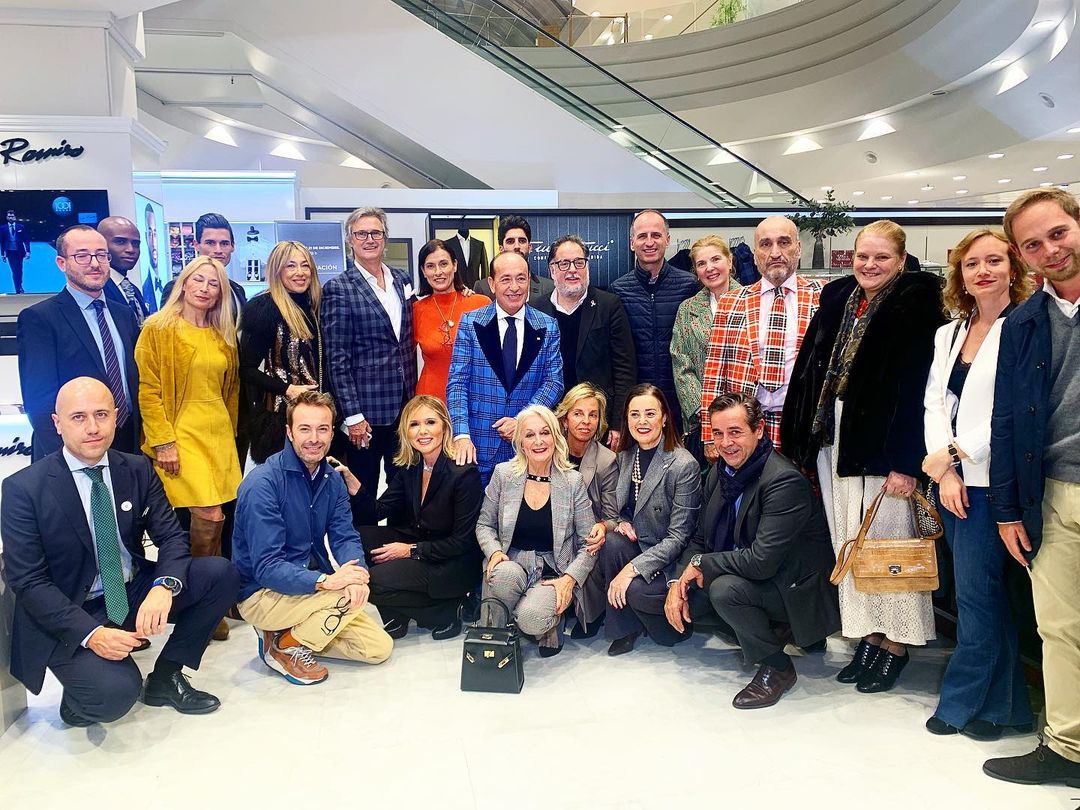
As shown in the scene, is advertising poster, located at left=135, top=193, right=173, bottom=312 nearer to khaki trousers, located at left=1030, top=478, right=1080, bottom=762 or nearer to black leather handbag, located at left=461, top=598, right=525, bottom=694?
black leather handbag, located at left=461, top=598, right=525, bottom=694


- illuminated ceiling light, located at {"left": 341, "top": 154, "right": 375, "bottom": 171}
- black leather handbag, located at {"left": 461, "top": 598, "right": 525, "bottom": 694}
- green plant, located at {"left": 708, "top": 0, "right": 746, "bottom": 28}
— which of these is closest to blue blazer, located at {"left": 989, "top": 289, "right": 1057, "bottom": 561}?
black leather handbag, located at {"left": 461, "top": 598, "right": 525, "bottom": 694}

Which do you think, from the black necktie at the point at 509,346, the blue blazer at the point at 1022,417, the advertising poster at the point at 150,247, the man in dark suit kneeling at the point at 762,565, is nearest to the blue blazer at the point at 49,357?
the black necktie at the point at 509,346

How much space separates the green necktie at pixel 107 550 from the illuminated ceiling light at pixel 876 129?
1265 cm

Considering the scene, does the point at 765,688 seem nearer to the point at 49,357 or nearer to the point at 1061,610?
the point at 1061,610

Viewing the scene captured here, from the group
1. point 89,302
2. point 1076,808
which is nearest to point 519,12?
point 89,302

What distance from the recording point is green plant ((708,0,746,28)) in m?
13.1

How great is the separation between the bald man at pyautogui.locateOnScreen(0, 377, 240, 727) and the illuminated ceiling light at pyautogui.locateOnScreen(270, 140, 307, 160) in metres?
12.8

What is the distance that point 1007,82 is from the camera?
34.1ft

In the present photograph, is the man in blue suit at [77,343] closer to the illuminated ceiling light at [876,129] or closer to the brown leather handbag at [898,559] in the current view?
the brown leather handbag at [898,559]

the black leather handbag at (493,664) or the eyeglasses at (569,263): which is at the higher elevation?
the eyeglasses at (569,263)

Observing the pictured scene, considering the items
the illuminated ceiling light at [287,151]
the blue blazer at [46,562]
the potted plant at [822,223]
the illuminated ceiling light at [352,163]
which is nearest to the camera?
the blue blazer at [46,562]

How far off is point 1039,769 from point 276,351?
3106 mm

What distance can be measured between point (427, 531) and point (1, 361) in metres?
3.47

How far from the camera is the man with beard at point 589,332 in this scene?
3693 mm
